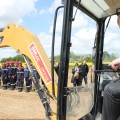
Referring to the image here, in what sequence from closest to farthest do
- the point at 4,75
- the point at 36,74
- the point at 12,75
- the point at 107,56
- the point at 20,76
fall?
the point at 107,56 < the point at 36,74 < the point at 20,76 < the point at 12,75 < the point at 4,75

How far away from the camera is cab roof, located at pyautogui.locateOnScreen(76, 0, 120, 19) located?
334cm

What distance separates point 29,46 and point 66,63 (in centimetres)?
172

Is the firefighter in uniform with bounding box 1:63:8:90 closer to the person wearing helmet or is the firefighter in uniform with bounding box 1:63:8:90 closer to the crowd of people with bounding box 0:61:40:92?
the crowd of people with bounding box 0:61:40:92

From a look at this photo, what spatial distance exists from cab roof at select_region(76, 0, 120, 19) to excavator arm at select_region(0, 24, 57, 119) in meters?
→ 1.02

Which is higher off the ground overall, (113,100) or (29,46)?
(29,46)

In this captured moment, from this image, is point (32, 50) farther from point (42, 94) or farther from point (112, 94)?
point (112, 94)

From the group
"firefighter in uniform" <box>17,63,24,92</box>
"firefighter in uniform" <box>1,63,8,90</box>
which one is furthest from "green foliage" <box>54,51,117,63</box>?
"firefighter in uniform" <box>1,63,8,90</box>

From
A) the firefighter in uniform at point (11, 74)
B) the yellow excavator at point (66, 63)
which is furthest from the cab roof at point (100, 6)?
the firefighter in uniform at point (11, 74)

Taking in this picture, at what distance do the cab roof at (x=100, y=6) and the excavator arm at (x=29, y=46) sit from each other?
40.0 inches

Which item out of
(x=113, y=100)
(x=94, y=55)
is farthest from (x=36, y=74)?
(x=113, y=100)

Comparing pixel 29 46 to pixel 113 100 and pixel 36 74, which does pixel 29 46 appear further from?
pixel 113 100

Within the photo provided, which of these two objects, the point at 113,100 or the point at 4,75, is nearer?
the point at 113,100

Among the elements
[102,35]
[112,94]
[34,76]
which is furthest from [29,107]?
[112,94]

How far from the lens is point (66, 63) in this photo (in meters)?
3.12
